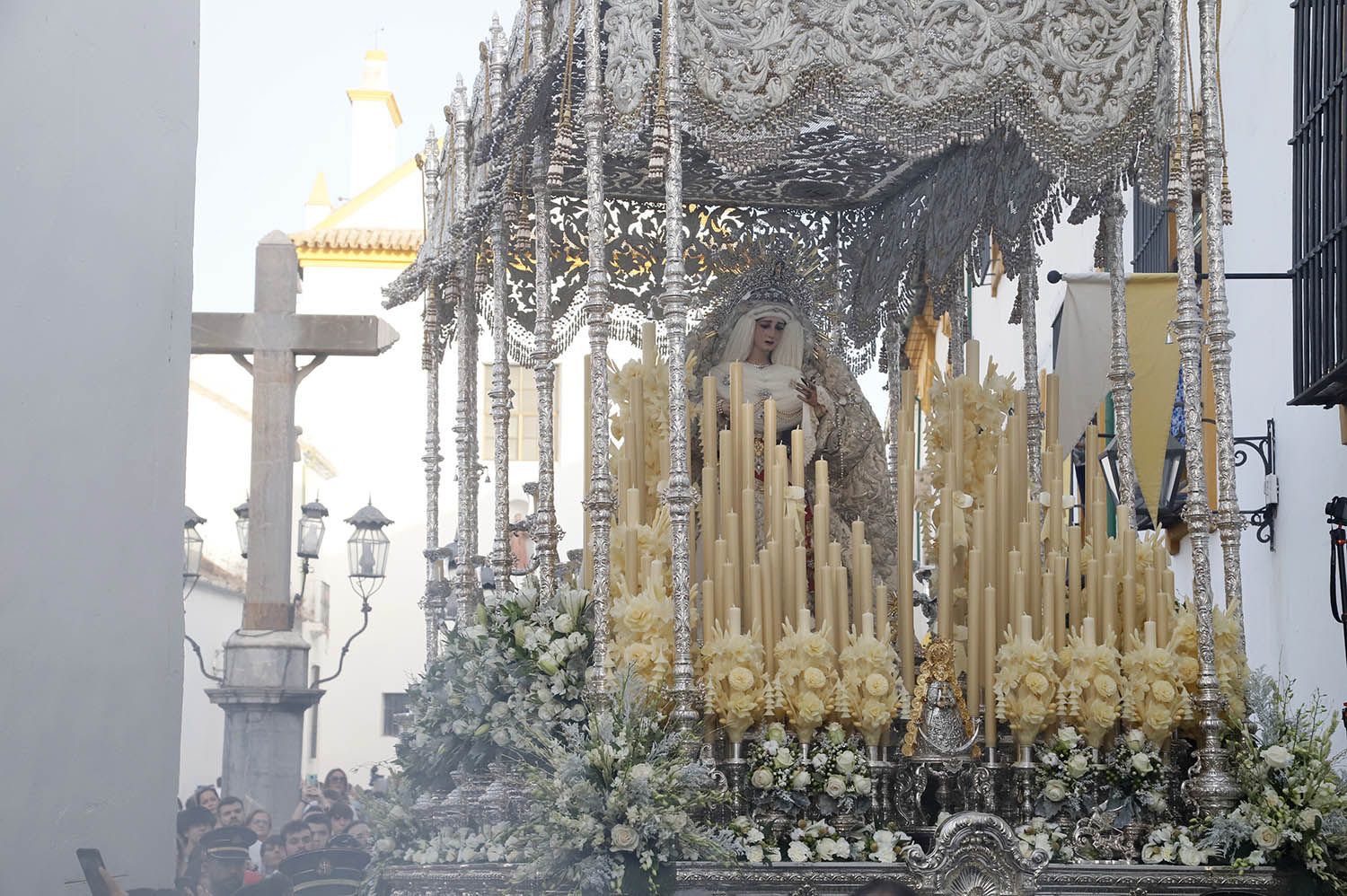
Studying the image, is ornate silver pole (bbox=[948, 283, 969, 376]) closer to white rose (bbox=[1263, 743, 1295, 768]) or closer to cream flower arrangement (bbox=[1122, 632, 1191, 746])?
cream flower arrangement (bbox=[1122, 632, 1191, 746])

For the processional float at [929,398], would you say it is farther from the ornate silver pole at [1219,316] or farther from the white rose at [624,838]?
the white rose at [624,838]

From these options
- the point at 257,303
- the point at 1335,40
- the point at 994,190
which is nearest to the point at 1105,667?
the point at 994,190

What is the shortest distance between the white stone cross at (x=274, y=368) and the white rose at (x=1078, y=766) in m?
6.99

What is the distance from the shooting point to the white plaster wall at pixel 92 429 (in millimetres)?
6586

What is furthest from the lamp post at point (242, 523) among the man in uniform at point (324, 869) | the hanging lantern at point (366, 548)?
the man in uniform at point (324, 869)

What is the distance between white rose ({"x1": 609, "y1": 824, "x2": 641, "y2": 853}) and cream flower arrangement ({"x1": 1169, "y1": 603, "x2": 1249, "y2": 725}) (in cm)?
195

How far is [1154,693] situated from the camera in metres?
5.60

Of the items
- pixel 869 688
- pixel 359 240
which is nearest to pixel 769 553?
pixel 869 688

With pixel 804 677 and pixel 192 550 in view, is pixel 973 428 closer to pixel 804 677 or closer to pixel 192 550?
pixel 804 677

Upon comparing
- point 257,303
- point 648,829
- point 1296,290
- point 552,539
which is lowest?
point 648,829

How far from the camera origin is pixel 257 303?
39.6 feet

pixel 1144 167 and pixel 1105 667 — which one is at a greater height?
pixel 1144 167

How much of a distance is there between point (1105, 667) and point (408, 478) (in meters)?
20.9

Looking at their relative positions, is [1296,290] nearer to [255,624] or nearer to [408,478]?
[255,624]
